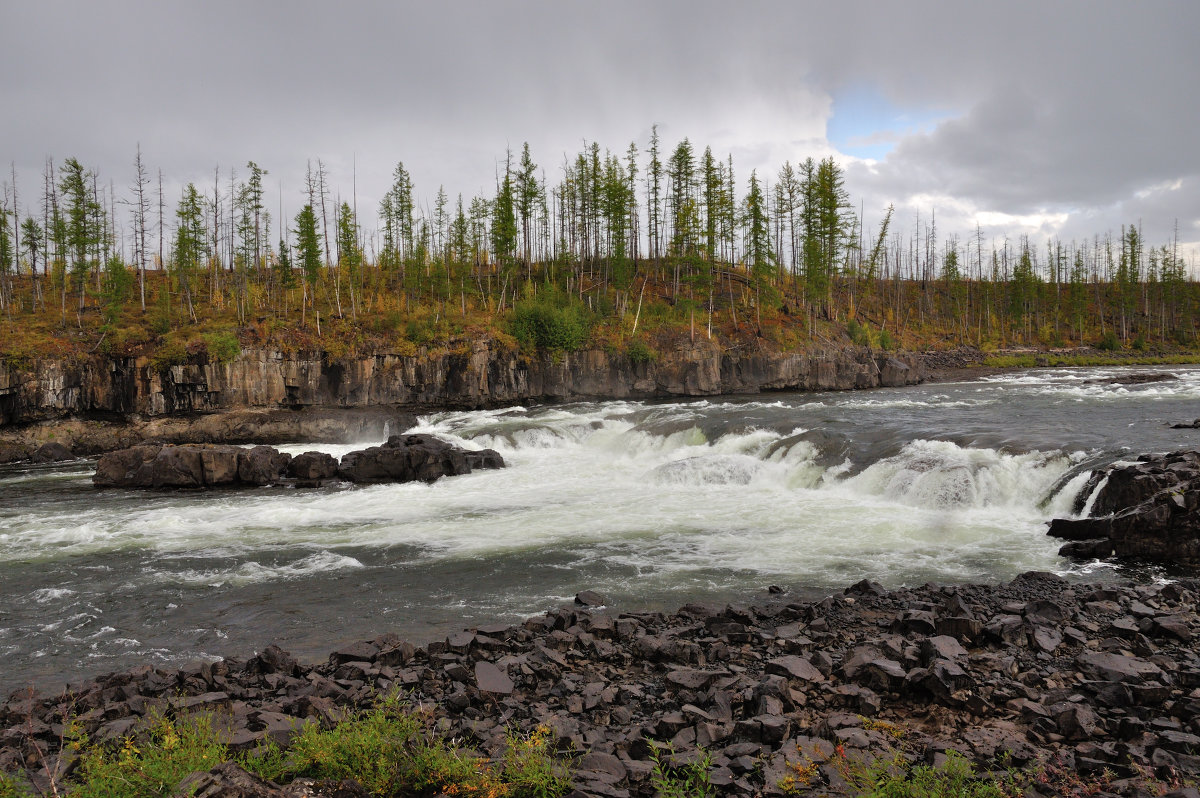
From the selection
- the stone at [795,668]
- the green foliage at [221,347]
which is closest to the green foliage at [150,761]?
the stone at [795,668]

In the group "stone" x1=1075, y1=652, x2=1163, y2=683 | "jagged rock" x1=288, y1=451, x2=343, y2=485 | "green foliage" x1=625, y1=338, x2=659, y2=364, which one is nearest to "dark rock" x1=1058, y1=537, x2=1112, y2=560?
"stone" x1=1075, y1=652, x2=1163, y2=683

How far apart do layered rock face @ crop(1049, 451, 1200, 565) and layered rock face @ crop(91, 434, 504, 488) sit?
20.6m

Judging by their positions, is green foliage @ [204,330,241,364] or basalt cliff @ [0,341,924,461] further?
green foliage @ [204,330,241,364]

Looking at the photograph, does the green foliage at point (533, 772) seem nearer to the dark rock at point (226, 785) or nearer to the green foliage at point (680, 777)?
the green foliage at point (680, 777)

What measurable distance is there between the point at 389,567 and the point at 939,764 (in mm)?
11897

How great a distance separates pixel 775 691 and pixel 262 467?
81.0 feet

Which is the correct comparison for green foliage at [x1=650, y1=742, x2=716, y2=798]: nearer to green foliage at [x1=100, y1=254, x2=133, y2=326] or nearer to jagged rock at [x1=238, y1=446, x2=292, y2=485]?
jagged rock at [x1=238, y1=446, x2=292, y2=485]

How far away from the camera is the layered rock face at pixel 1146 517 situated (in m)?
13.1

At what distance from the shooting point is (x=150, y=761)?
5781mm

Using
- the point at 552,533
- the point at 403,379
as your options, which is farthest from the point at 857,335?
the point at 552,533

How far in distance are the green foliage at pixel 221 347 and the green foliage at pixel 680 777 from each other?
41.8 meters

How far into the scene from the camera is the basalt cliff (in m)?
37.3

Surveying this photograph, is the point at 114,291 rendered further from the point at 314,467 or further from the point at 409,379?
the point at 314,467

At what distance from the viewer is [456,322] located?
49.4 metres
